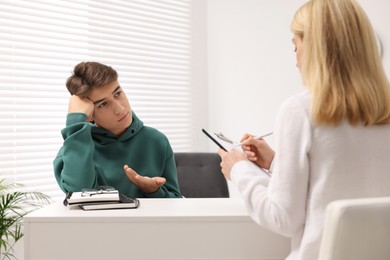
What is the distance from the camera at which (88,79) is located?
8.26 feet

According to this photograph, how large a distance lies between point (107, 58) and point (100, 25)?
0.79 ft

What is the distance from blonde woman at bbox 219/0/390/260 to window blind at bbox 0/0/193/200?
7.77 ft

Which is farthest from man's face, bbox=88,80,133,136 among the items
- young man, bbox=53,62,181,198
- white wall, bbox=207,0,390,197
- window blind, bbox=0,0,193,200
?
white wall, bbox=207,0,390,197

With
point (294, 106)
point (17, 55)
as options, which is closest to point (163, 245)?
point (294, 106)

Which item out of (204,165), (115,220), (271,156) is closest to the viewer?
(115,220)

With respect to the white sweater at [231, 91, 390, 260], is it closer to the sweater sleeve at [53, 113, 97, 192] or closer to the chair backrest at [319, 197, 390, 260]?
the chair backrest at [319, 197, 390, 260]

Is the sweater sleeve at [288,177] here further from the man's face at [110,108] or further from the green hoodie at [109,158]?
the man's face at [110,108]

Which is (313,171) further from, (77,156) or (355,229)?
(77,156)

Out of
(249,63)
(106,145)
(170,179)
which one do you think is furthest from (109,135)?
(249,63)

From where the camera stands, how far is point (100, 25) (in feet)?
13.4

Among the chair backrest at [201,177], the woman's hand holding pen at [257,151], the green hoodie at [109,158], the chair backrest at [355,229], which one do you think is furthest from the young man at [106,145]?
the chair backrest at [355,229]

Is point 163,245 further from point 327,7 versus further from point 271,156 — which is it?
point 327,7

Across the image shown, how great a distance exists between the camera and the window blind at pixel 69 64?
3496 mm

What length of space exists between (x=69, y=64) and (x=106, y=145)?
137 centimetres
